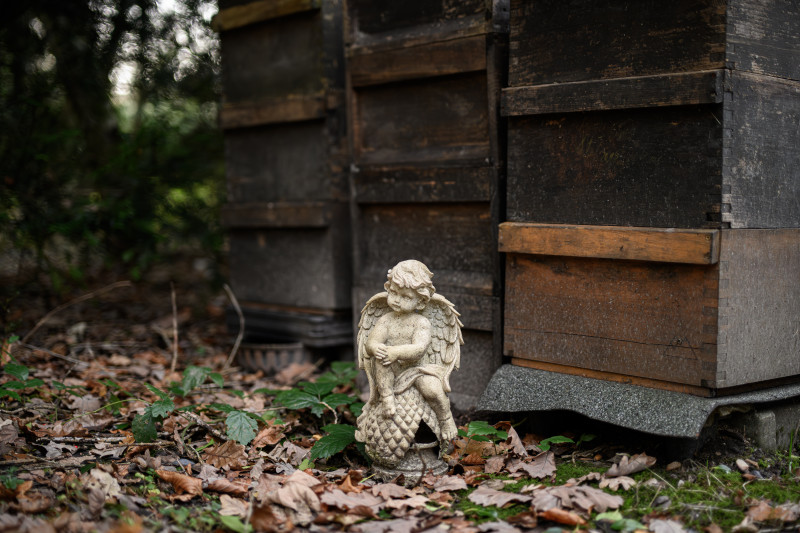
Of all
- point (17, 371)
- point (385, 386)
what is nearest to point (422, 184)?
point (385, 386)

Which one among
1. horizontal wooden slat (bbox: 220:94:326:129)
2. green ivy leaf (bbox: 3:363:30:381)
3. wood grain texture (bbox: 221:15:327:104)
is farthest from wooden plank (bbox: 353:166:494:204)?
green ivy leaf (bbox: 3:363:30:381)

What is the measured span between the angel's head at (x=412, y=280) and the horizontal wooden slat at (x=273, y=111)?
2305 millimetres

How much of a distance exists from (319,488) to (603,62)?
2550 mm

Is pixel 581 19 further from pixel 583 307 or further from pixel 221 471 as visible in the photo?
pixel 221 471

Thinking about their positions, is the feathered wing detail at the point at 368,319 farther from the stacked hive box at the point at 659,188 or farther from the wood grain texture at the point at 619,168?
the wood grain texture at the point at 619,168

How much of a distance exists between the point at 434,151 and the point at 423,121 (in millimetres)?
218

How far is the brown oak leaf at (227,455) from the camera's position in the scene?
12.7 feet

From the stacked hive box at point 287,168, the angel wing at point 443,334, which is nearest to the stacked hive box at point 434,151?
the stacked hive box at point 287,168

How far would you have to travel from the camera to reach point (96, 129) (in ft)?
28.6

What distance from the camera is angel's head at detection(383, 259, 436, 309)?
364 cm

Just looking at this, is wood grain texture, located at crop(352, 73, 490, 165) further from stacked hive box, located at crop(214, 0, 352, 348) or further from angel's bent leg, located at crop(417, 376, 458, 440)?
angel's bent leg, located at crop(417, 376, 458, 440)

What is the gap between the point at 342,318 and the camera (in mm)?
5824

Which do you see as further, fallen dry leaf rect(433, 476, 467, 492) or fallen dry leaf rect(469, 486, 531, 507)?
fallen dry leaf rect(433, 476, 467, 492)

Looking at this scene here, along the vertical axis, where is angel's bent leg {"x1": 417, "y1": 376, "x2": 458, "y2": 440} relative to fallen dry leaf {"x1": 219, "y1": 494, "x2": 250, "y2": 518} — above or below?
above
